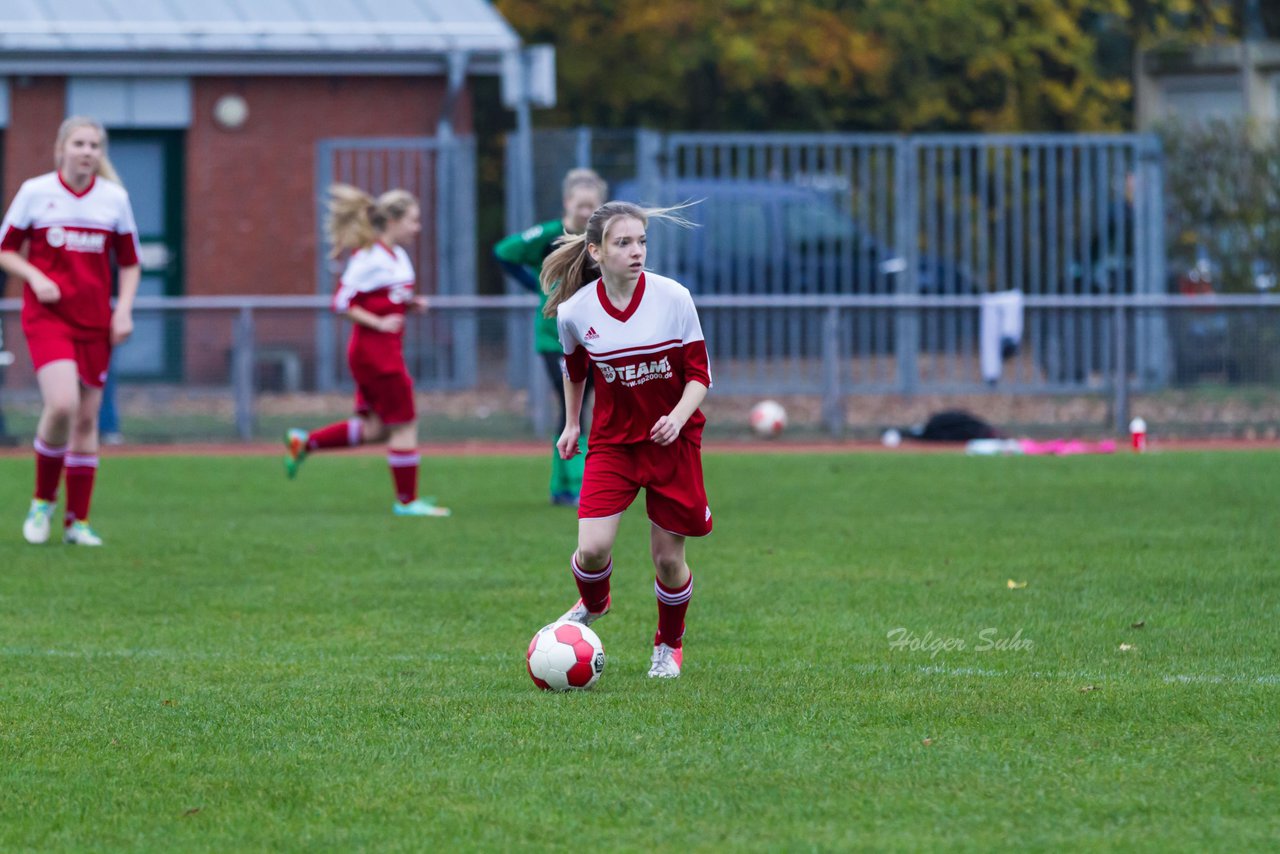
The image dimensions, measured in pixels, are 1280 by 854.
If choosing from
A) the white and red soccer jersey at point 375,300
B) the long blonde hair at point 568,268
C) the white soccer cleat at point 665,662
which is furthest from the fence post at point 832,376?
the white soccer cleat at point 665,662

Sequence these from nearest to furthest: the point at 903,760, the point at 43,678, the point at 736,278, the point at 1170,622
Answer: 1. the point at 903,760
2. the point at 43,678
3. the point at 1170,622
4. the point at 736,278

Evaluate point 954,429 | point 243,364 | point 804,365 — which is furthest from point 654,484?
point 804,365

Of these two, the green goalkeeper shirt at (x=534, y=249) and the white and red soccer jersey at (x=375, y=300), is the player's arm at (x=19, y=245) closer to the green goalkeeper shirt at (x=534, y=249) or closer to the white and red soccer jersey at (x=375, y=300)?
the white and red soccer jersey at (x=375, y=300)

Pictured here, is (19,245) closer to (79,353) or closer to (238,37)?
(79,353)

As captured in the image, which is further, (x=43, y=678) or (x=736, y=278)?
(x=736, y=278)

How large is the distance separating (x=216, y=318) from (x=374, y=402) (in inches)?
204

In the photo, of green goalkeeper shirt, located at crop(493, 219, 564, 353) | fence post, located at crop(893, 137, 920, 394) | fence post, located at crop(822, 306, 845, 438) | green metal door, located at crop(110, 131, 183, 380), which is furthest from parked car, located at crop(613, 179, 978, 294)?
green goalkeeper shirt, located at crop(493, 219, 564, 353)

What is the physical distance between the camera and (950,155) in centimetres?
1988

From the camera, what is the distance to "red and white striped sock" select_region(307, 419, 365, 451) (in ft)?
39.7

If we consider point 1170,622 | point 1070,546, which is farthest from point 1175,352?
point 1170,622

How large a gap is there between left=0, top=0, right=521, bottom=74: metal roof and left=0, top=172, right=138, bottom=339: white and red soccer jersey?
39.2 ft

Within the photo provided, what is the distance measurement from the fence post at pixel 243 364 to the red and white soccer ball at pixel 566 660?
10.7 meters

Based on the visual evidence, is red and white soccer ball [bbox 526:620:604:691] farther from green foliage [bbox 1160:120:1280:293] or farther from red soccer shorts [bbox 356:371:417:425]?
green foliage [bbox 1160:120:1280:293]

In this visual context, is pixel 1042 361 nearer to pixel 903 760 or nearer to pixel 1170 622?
pixel 1170 622
